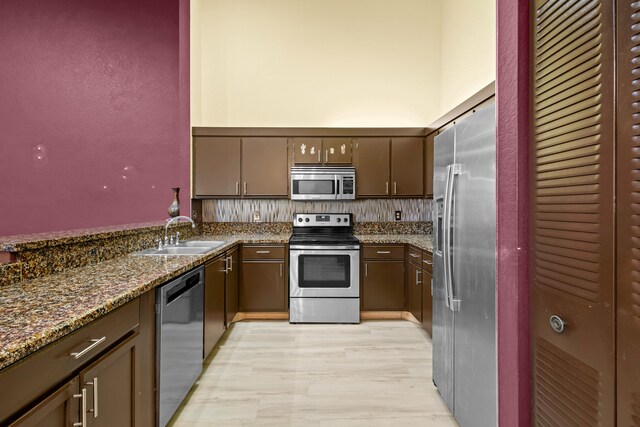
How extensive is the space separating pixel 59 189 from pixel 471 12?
4.92m

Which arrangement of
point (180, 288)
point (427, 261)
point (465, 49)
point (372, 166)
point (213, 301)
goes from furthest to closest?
point (372, 166), point (465, 49), point (427, 261), point (213, 301), point (180, 288)

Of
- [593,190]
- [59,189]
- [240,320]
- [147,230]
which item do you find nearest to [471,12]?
[593,190]

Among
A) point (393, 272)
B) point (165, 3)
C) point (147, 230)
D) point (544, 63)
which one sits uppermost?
point (165, 3)

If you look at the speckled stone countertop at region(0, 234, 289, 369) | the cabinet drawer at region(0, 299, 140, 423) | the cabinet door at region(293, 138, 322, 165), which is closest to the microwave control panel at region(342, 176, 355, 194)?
the cabinet door at region(293, 138, 322, 165)

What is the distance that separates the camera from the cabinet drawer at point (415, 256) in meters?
3.44

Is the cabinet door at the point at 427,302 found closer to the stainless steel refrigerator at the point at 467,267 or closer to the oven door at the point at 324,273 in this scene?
the oven door at the point at 324,273

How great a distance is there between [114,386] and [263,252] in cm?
249

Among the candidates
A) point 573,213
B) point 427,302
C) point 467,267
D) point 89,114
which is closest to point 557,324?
point 573,213

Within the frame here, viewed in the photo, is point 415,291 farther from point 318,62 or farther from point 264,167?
point 318,62

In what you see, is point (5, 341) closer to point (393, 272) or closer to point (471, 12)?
point (393, 272)

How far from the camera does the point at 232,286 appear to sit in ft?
11.6

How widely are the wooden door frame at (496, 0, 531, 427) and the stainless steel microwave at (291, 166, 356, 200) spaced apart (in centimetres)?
259

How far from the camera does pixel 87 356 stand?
3.89 feet

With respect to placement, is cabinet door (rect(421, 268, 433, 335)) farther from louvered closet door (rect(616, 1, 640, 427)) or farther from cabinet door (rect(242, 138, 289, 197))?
louvered closet door (rect(616, 1, 640, 427))
